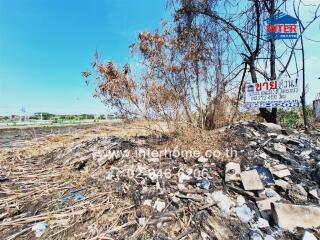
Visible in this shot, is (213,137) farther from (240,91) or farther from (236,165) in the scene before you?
(240,91)

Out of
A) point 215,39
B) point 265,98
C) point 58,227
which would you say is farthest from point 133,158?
point 215,39

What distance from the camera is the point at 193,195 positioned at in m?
2.68

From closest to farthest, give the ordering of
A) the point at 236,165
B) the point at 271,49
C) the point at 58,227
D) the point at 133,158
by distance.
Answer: the point at 58,227 → the point at 236,165 → the point at 133,158 → the point at 271,49

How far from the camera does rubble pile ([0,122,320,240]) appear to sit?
2.30 m

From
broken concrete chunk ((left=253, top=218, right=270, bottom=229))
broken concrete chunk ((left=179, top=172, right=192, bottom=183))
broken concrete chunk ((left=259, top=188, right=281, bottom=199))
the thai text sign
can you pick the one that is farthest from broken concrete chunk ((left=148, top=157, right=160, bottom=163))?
the thai text sign

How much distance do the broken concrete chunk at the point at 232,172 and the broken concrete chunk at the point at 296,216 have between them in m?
0.60

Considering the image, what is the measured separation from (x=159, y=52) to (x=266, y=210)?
301cm

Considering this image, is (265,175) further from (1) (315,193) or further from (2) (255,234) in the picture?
(2) (255,234)

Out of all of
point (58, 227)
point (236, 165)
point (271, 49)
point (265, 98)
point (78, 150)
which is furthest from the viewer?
point (271, 49)

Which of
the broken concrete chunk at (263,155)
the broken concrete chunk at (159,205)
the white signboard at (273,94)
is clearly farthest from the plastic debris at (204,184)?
the white signboard at (273,94)

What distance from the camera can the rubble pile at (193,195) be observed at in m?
2.30

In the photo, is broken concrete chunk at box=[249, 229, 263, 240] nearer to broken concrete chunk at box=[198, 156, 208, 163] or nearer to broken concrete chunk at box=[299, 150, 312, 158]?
broken concrete chunk at box=[198, 156, 208, 163]

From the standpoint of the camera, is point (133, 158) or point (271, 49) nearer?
point (133, 158)

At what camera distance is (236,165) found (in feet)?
10.1
